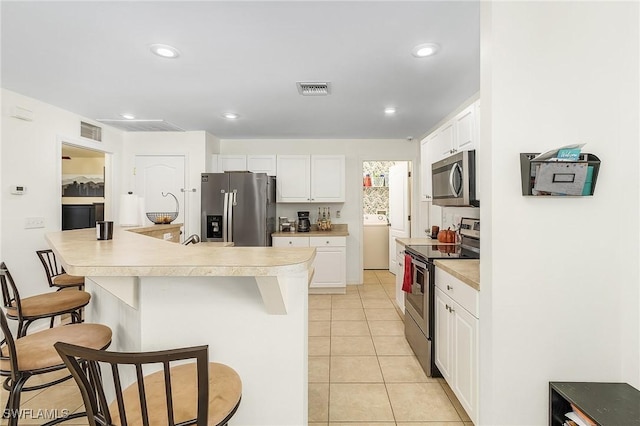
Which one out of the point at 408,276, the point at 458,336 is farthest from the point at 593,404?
the point at 408,276

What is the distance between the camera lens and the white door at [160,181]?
4.59 metres

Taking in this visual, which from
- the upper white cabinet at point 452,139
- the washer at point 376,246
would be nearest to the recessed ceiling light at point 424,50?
the upper white cabinet at point 452,139

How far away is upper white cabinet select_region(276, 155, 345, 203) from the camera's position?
16.0 feet

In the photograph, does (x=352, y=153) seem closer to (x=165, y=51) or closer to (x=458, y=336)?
(x=165, y=51)

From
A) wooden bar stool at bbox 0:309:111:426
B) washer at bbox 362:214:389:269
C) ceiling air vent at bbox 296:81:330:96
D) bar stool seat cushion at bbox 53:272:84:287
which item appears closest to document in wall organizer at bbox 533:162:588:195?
ceiling air vent at bbox 296:81:330:96

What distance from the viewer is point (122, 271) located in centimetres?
113

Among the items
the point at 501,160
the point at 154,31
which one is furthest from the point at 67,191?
the point at 501,160

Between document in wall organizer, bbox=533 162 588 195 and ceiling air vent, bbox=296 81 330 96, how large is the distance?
194 centimetres

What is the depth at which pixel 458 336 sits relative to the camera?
1.91 metres

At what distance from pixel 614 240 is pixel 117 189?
524cm

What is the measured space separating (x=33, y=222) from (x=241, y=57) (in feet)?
9.12

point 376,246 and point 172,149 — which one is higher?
point 172,149

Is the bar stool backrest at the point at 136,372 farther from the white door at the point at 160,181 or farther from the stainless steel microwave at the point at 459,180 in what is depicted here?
the white door at the point at 160,181

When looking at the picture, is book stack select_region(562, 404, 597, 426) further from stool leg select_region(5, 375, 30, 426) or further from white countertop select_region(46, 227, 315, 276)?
stool leg select_region(5, 375, 30, 426)
